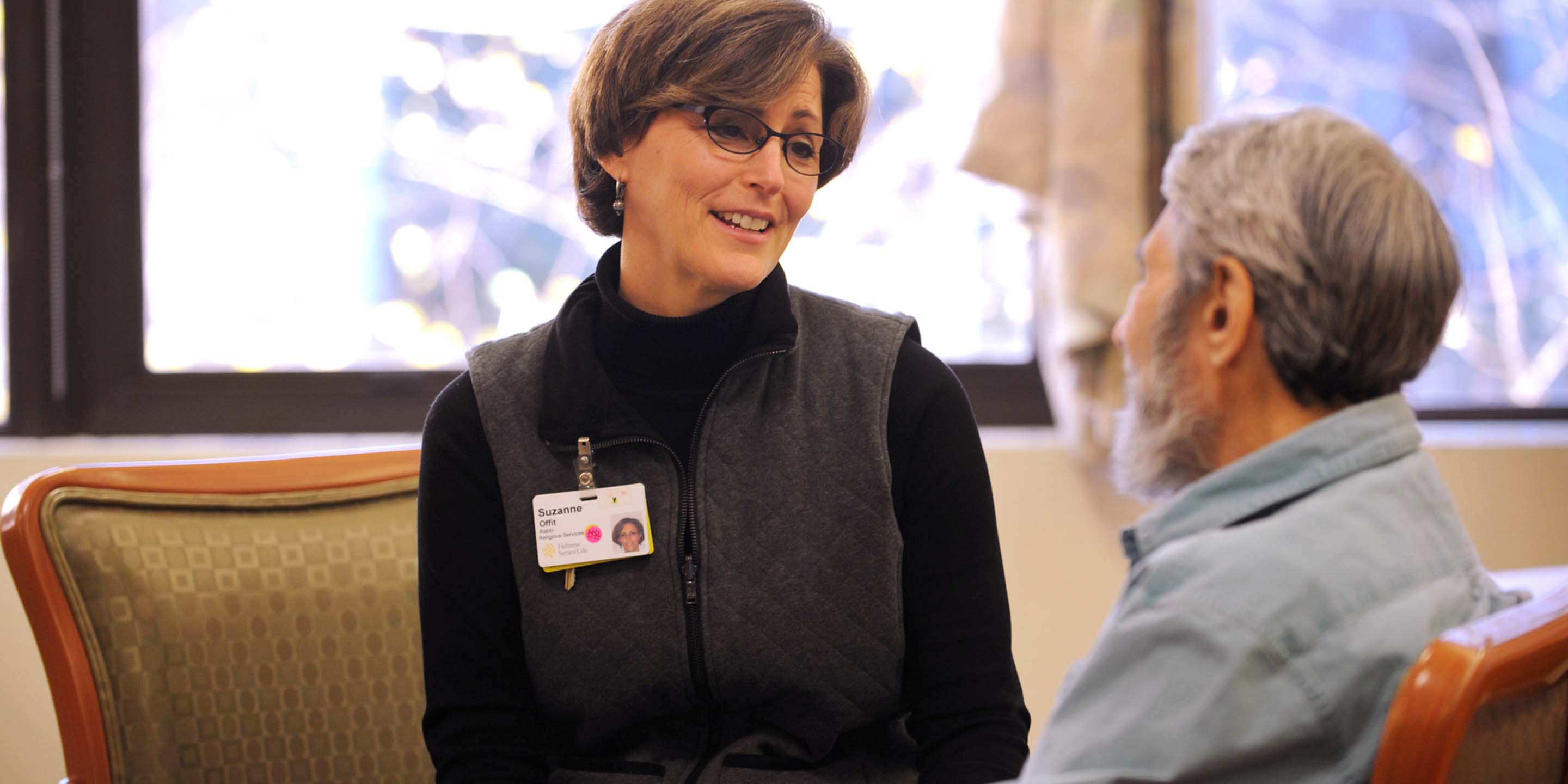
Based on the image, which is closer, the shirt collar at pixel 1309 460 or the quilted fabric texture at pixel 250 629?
the shirt collar at pixel 1309 460

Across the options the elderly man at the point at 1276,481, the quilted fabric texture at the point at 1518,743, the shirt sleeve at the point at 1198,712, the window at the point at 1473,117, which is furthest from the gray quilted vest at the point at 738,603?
the window at the point at 1473,117

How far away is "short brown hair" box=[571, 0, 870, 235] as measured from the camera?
1.27 meters

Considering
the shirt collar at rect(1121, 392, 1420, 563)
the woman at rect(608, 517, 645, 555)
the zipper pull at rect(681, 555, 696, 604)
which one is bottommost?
the zipper pull at rect(681, 555, 696, 604)

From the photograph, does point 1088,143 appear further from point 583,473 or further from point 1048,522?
point 583,473

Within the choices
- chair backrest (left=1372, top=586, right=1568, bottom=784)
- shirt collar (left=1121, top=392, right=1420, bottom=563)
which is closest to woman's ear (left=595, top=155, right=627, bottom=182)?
shirt collar (left=1121, top=392, right=1420, bottom=563)

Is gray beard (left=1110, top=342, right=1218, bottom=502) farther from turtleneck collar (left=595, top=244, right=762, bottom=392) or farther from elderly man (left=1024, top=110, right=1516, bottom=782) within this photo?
turtleneck collar (left=595, top=244, right=762, bottom=392)

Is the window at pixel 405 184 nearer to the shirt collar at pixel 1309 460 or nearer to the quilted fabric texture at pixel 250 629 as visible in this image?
the quilted fabric texture at pixel 250 629

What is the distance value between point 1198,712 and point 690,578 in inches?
25.0

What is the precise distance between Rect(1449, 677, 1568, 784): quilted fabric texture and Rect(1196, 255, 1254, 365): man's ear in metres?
0.29

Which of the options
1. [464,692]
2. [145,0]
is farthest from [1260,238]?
[145,0]

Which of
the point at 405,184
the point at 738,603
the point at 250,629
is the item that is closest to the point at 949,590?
the point at 738,603

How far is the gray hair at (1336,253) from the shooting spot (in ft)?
2.65

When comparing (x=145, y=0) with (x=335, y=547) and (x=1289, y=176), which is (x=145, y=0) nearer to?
(x=335, y=547)

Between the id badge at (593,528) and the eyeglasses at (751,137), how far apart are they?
40 centimetres
